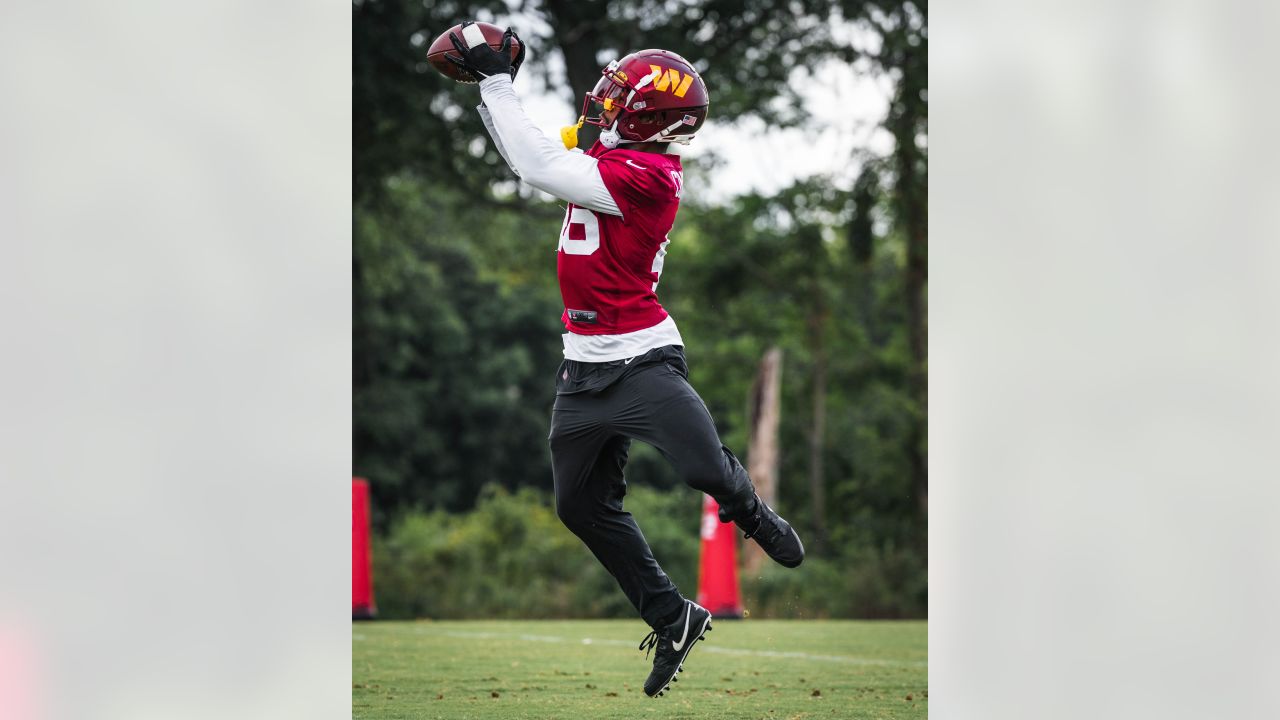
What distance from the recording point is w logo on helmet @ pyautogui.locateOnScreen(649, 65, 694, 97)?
14.9 feet

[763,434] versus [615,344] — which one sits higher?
[615,344]

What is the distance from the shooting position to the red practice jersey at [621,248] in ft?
14.7

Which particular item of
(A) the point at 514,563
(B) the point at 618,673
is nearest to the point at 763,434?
(A) the point at 514,563

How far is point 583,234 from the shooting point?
15.0 ft

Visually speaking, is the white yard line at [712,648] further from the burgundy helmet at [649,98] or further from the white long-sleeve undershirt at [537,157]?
the white long-sleeve undershirt at [537,157]

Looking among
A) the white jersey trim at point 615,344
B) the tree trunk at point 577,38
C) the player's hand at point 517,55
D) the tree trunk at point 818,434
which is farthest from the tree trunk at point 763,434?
the player's hand at point 517,55

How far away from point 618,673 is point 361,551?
144 inches

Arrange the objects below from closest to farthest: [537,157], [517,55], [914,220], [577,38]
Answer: [537,157] → [517,55] → [577,38] → [914,220]

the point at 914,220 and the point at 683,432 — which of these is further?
the point at 914,220

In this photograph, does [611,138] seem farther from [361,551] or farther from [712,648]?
[361,551]
